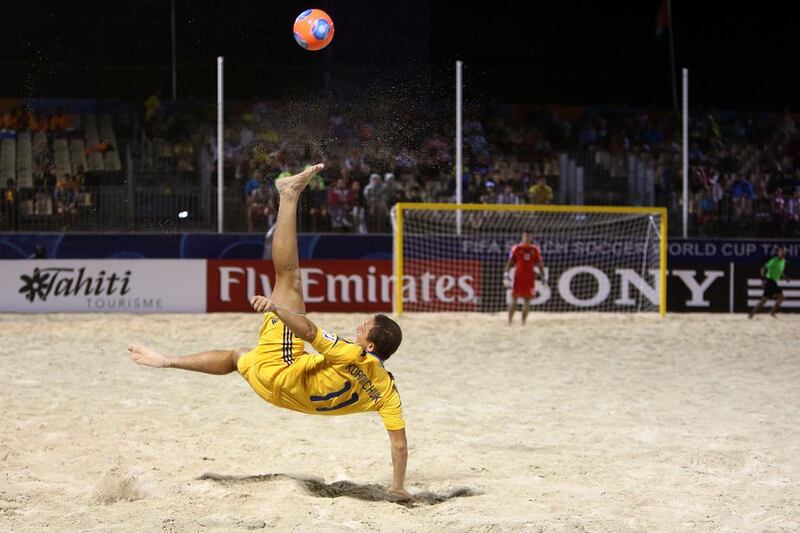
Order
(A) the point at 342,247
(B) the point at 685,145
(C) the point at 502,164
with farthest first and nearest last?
(C) the point at 502,164 < (B) the point at 685,145 < (A) the point at 342,247

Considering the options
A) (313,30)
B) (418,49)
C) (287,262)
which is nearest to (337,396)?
(287,262)

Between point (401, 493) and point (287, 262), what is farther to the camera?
point (287, 262)

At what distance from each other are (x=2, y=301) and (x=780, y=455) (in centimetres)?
1258

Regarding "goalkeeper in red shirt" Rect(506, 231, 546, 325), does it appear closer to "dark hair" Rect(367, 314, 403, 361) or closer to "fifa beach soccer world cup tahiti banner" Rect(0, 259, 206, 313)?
"fifa beach soccer world cup tahiti banner" Rect(0, 259, 206, 313)

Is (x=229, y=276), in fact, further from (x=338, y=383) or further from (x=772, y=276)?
(x=338, y=383)

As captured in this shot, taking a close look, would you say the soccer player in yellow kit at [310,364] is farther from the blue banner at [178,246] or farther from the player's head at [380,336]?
the blue banner at [178,246]

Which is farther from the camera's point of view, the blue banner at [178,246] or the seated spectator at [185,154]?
the blue banner at [178,246]

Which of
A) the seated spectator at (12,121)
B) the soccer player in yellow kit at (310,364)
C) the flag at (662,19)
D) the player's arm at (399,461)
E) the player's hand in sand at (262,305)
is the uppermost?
the flag at (662,19)

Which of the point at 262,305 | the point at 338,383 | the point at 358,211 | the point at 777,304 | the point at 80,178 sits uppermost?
the point at 80,178

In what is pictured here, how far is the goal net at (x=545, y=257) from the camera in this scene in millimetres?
15750

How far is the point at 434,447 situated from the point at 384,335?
5.90ft

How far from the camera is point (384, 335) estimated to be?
5051mm

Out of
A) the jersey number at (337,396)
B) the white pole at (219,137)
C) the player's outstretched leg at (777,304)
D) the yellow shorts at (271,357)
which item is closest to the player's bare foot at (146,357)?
the yellow shorts at (271,357)

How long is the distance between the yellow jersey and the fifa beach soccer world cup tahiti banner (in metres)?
10.4
